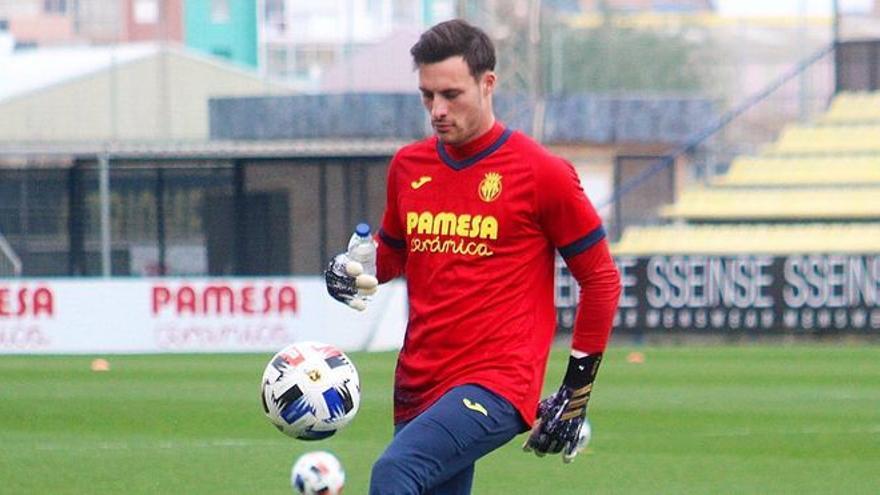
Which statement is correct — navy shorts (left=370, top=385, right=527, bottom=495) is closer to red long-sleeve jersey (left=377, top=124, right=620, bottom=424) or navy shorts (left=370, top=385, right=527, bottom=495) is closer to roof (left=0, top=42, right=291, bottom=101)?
red long-sleeve jersey (left=377, top=124, right=620, bottom=424)

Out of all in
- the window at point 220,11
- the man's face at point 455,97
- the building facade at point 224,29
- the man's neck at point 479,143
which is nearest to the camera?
the man's face at point 455,97

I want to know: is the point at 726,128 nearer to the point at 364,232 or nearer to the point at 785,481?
the point at 785,481

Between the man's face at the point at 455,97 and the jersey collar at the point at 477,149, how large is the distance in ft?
0.20

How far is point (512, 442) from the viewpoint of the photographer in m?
14.2

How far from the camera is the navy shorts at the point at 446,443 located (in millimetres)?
6039

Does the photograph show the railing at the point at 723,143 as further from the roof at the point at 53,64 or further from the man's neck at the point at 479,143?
the man's neck at the point at 479,143

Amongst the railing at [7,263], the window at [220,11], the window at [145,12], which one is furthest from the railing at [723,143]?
the window at [145,12]

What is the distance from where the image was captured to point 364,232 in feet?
22.0

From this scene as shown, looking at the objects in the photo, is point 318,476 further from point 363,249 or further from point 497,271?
point 497,271

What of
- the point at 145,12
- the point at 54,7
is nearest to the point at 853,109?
the point at 145,12

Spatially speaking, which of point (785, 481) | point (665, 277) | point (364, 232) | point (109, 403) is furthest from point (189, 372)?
point (364, 232)

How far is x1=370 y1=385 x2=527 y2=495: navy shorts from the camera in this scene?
604 cm

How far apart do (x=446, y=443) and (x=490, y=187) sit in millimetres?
860

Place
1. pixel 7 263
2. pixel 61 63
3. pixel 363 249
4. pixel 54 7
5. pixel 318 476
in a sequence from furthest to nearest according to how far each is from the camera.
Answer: pixel 54 7, pixel 61 63, pixel 7 263, pixel 318 476, pixel 363 249
